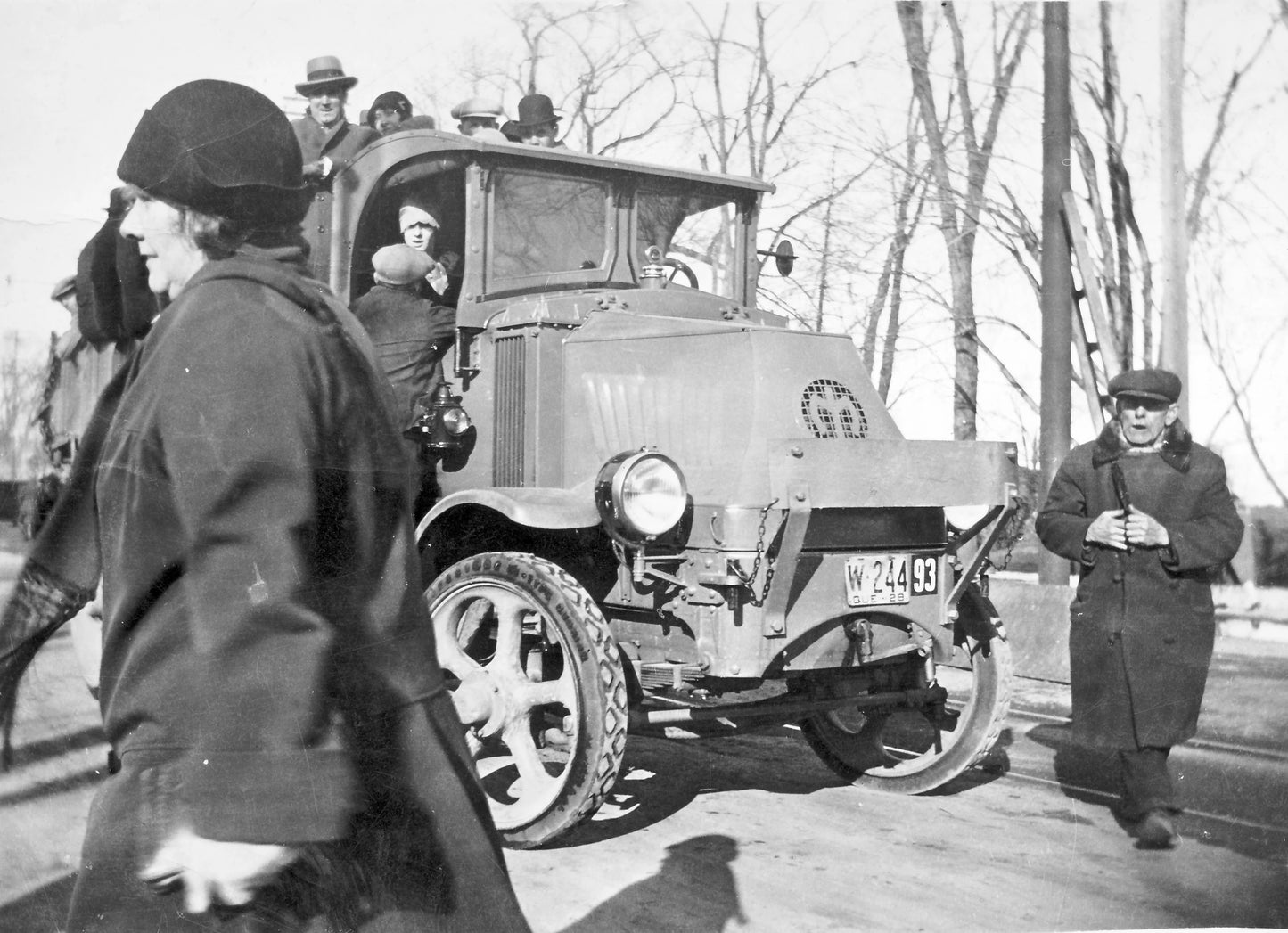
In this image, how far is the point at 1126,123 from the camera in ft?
15.9

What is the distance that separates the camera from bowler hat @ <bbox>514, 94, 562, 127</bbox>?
197 inches

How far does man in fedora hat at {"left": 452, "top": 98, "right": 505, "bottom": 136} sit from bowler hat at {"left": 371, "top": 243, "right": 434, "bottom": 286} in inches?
20.7

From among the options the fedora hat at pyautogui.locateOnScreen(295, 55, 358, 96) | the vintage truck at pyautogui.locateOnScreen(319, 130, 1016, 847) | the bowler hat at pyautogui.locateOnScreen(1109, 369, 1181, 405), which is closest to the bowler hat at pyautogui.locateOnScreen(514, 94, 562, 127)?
the vintage truck at pyautogui.locateOnScreen(319, 130, 1016, 847)

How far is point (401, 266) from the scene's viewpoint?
5043mm

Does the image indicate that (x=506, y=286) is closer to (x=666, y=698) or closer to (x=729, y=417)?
(x=729, y=417)

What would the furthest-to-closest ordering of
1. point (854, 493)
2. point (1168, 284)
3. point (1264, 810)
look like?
point (1264, 810), point (1168, 284), point (854, 493)

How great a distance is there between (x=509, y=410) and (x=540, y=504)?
690 millimetres

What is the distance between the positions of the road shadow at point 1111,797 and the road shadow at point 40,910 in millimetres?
3418

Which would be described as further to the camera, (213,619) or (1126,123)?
(1126,123)

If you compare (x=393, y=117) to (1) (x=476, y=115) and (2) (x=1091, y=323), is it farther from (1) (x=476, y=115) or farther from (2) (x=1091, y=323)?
(2) (x=1091, y=323)

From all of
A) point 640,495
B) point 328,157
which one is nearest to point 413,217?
point 328,157

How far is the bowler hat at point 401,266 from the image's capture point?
16.3 feet

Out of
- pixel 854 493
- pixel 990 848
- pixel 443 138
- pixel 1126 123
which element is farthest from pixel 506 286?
pixel 990 848

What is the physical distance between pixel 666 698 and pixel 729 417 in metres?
1.02
